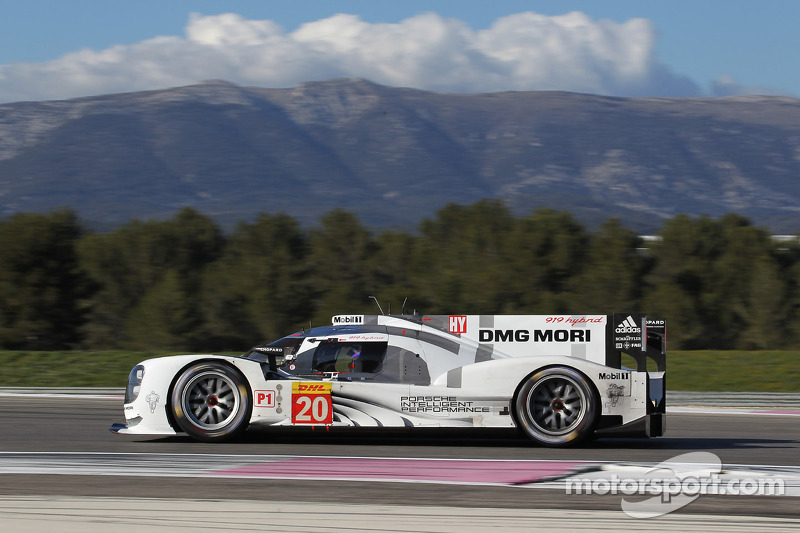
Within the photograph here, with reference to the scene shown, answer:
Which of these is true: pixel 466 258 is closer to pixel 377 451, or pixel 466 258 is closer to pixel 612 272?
pixel 612 272

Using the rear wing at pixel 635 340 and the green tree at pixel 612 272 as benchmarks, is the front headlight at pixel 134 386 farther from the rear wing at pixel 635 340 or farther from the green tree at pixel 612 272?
the green tree at pixel 612 272

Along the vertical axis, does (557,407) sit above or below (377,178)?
below

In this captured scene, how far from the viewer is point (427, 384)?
8.12 m

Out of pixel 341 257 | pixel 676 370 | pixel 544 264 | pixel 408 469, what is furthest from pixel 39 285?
pixel 408 469

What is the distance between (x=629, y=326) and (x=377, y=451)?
253 centimetres

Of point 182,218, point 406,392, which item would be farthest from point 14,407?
point 182,218

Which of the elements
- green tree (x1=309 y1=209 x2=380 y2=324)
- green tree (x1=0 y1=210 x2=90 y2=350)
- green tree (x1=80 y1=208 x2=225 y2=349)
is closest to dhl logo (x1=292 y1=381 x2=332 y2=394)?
green tree (x1=80 y1=208 x2=225 y2=349)

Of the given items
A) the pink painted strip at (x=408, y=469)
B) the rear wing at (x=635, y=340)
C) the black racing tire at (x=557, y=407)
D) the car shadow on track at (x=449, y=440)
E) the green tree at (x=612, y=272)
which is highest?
the green tree at (x=612, y=272)

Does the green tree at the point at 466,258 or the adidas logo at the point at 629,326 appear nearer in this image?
the adidas logo at the point at 629,326

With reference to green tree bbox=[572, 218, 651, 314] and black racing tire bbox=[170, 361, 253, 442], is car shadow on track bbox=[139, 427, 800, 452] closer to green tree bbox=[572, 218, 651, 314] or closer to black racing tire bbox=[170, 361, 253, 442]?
black racing tire bbox=[170, 361, 253, 442]

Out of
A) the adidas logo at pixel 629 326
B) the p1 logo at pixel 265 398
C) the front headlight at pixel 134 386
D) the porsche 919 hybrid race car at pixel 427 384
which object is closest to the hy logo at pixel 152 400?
the porsche 919 hybrid race car at pixel 427 384

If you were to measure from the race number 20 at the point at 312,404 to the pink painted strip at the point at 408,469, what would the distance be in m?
0.66

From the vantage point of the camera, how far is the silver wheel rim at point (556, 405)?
804 cm

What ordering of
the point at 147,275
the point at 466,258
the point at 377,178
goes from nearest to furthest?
the point at 466,258, the point at 147,275, the point at 377,178
